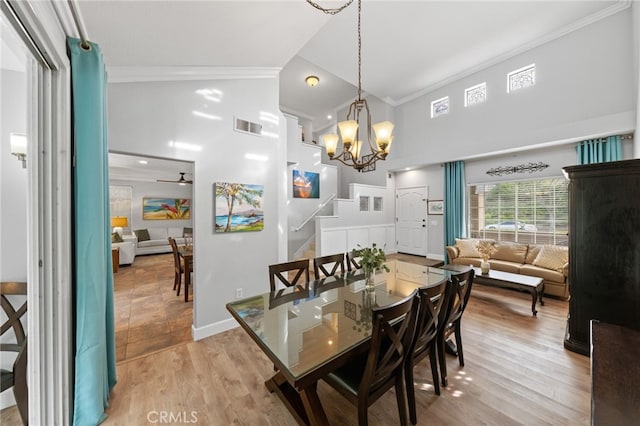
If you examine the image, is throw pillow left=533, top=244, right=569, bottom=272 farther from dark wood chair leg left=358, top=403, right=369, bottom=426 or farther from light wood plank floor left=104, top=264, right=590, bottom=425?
dark wood chair leg left=358, top=403, right=369, bottom=426

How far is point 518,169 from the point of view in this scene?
17.5 ft

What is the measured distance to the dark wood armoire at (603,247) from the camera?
79.4 inches

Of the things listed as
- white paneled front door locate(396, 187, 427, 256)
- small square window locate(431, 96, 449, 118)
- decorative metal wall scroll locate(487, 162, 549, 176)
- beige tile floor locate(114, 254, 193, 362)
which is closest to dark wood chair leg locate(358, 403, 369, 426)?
beige tile floor locate(114, 254, 193, 362)

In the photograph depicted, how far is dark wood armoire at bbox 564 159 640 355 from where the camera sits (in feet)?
6.62

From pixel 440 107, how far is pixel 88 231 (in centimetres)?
740

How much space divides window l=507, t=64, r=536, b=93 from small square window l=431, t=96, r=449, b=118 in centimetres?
131

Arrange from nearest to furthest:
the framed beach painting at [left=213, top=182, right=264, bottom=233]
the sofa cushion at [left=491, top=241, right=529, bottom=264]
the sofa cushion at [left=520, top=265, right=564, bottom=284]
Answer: the framed beach painting at [left=213, top=182, right=264, bottom=233] → the sofa cushion at [left=520, top=265, right=564, bottom=284] → the sofa cushion at [left=491, top=241, right=529, bottom=264]

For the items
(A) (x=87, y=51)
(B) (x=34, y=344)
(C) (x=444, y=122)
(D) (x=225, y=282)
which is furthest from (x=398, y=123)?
(B) (x=34, y=344)

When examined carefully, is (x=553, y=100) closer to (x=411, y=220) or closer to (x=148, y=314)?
(x=411, y=220)

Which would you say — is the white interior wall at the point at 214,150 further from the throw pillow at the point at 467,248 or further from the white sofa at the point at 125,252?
the white sofa at the point at 125,252

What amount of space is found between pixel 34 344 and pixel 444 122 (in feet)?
25.0

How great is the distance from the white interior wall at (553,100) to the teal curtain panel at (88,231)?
6.59m

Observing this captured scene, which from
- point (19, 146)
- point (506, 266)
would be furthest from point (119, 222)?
point (506, 266)

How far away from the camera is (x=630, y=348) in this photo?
1.17 meters
